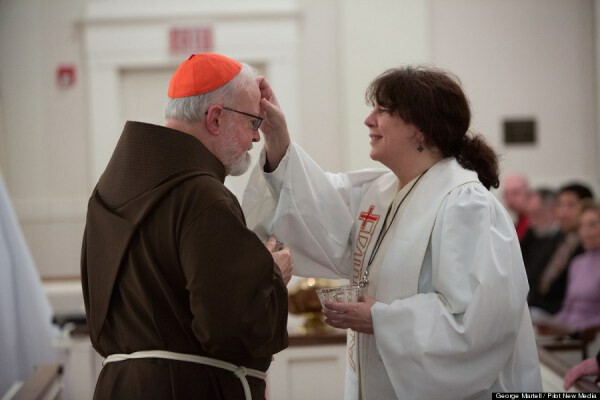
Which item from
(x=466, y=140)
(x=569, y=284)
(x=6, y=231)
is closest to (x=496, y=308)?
(x=466, y=140)

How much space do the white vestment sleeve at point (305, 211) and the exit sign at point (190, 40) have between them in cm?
561

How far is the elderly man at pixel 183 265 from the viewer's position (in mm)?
2182

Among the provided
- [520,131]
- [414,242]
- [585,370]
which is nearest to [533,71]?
[520,131]

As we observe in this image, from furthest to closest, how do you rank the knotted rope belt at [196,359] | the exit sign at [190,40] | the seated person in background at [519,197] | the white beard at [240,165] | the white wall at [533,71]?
the white wall at [533,71], the exit sign at [190,40], the seated person in background at [519,197], the white beard at [240,165], the knotted rope belt at [196,359]

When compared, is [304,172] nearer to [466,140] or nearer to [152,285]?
[466,140]

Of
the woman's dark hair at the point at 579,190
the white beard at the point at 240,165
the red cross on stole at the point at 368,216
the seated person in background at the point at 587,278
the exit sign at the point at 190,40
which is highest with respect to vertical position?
the exit sign at the point at 190,40

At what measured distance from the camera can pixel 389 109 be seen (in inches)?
109

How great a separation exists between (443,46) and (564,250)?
9.78 feet

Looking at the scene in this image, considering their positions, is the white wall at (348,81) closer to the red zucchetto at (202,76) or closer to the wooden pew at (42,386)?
the wooden pew at (42,386)

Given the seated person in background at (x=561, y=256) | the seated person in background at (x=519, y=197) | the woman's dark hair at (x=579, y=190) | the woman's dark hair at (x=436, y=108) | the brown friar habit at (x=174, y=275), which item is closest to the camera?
the brown friar habit at (x=174, y=275)

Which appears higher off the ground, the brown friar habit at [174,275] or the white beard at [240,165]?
the white beard at [240,165]

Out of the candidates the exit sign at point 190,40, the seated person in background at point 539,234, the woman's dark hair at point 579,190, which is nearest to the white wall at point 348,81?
the exit sign at point 190,40

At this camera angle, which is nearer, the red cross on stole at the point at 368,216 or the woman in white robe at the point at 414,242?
the woman in white robe at the point at 414,242

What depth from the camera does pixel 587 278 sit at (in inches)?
234
